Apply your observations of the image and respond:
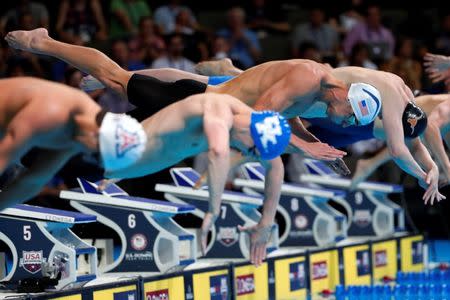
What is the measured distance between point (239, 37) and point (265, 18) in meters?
1.44

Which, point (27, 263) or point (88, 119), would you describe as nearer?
point (88, 119)

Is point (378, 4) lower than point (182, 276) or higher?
higher

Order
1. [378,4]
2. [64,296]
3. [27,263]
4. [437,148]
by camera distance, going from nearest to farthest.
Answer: [64,296] < [27,263] < [437,148] < [378,4]

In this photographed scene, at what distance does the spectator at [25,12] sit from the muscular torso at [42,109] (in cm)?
662

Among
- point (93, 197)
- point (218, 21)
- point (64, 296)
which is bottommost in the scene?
point (64, 296)

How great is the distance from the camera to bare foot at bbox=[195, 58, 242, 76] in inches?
416

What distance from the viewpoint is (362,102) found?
9.12m

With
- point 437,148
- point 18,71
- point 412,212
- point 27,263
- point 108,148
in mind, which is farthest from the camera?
point 412,212

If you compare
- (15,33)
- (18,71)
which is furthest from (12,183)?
(18,71)

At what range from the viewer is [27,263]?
919 cm

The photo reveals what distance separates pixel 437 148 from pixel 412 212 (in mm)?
5865

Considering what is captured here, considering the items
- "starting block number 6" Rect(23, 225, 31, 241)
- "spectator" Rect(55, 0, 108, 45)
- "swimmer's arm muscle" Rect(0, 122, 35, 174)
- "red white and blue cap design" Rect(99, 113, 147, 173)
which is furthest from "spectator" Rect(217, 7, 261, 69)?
"swimmer's arm muscle" Rect(0, 122, 35, 174)

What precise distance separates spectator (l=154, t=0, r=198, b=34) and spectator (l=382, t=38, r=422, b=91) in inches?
96.9

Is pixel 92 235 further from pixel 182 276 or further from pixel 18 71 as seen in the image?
pixel 18 71
